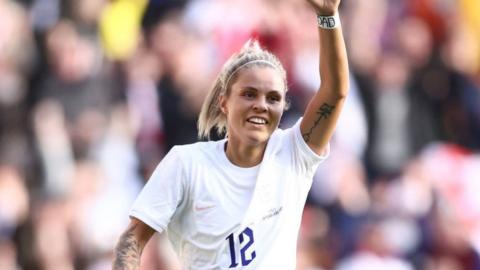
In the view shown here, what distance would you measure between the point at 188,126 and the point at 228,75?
4471mm

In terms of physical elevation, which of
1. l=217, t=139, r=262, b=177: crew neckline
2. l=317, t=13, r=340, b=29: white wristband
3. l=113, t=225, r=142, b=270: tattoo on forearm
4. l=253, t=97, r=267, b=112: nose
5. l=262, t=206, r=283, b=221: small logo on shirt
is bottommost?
l=113, t=225, r=142, b=270: tattoo on forearm

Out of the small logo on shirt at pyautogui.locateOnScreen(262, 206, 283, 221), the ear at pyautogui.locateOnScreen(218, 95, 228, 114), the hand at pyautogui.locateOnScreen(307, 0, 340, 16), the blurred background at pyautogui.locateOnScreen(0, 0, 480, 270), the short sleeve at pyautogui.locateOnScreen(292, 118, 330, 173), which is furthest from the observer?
the blurred background at pyautogui.locateOnScreen(0, 0, 480, 270)

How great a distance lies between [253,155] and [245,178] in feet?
0.36

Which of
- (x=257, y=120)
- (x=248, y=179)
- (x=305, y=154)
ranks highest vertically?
(x=257, y=120)

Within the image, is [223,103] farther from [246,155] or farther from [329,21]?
[329,21]

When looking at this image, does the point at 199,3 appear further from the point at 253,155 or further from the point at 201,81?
the point at 253,155

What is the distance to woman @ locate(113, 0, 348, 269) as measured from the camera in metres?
5.20

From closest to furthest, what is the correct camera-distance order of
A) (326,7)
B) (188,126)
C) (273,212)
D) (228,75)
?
(326,7), (273,212), (228,75), (188,126)

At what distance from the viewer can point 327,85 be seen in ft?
17.3

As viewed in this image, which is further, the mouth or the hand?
the mouth

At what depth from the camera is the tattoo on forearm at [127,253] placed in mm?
5191

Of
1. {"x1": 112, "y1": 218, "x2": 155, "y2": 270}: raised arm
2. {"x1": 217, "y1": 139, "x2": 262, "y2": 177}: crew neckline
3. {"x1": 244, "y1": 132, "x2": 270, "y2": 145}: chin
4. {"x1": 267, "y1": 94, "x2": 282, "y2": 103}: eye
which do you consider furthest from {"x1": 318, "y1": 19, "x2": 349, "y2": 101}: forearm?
{"x1": 112, "y1": 218, "x2": 155, "y2": 270}: raised arm

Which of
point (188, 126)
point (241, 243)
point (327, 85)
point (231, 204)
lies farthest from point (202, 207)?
point (188, 126)

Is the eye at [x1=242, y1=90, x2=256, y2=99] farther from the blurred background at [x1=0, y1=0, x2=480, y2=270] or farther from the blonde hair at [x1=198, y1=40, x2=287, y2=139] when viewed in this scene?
the blurred background at [x1=0, y1=0, x2=480, y2=270]
